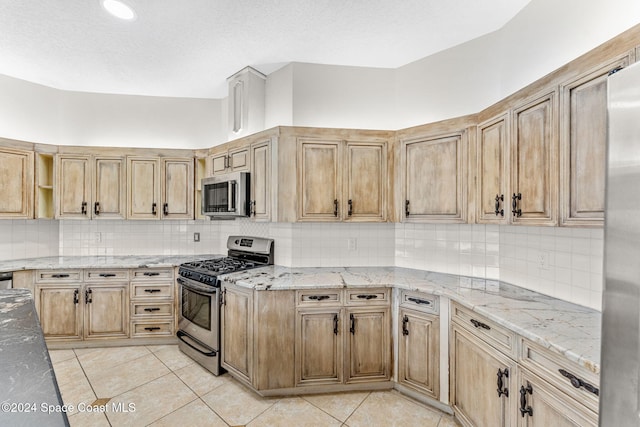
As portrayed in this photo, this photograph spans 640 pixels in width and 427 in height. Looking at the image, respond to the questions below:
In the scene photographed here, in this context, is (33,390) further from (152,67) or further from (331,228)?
(152,67)

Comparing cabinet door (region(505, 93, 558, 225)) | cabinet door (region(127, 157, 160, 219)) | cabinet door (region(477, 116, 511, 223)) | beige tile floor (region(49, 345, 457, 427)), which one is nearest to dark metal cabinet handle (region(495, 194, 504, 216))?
cabinet door (region(477, 116, 511, 223))

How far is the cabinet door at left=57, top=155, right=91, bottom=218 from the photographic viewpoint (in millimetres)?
3449

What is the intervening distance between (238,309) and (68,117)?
334cm

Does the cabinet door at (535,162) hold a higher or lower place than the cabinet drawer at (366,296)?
higher

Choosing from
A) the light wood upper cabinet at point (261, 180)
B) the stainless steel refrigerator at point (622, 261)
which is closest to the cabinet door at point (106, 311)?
the light wood upper cabinet at point (261, 180)

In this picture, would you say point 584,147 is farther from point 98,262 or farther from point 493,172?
point 98,262

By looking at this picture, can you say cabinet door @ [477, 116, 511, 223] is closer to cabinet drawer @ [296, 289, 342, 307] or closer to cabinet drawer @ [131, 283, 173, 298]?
cabinet drawer @ [296, 289, 342, 307]

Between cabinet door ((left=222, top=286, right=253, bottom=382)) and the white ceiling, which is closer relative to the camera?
the white ceiling

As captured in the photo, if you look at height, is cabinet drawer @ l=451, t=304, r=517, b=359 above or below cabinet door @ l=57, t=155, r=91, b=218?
below

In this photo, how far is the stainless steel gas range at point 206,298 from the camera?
2727 millimetres

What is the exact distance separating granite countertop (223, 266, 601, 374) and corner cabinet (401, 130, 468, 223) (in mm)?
546

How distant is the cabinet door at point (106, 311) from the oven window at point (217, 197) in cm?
126

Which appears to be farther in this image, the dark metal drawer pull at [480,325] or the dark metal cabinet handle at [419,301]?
the dark metal cabinet handle at [419,301]

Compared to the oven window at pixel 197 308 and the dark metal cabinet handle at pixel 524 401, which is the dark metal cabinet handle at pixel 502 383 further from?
the oven window at pixel 197 308
